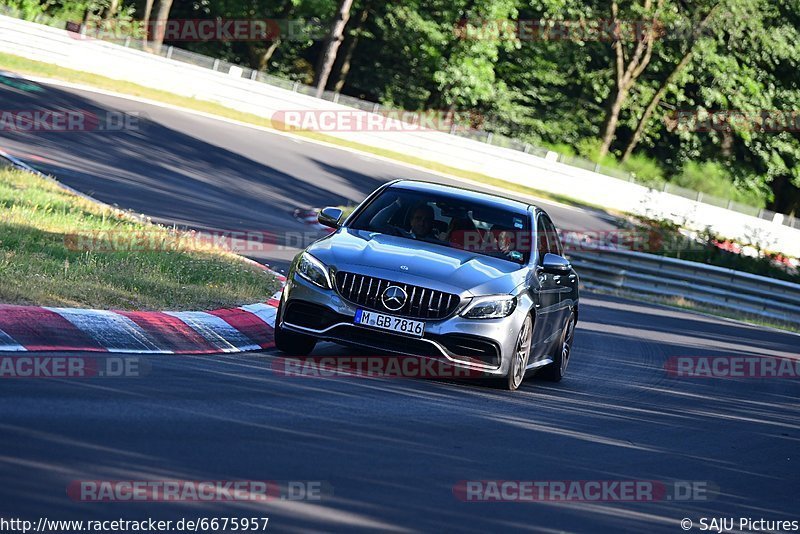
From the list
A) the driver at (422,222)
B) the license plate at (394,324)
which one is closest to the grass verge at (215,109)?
the driver at (422,222)

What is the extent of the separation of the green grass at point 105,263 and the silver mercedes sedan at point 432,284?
1.51 m

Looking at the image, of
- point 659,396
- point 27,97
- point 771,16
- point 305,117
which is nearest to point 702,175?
point 771,16

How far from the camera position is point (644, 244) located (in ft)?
91.5

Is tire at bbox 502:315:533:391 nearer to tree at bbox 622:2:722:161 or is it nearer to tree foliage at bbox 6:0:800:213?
tree foliage at bbox 6:0:800:213

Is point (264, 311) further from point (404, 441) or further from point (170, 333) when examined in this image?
point (404, 441)

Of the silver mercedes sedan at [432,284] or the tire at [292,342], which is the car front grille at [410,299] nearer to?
the silver mercedes sedan at [432,284]

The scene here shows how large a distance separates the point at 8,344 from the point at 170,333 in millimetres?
1699

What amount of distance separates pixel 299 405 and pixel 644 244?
68.7 feet

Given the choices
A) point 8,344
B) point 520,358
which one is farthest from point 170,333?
point 520,358

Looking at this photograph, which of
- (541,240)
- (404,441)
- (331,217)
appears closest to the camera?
(404,441)

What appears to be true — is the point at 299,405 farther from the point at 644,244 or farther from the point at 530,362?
the point at 644,244

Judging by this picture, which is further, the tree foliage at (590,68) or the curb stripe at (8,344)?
the tree foliage at (590,68)

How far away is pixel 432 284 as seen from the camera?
939cm

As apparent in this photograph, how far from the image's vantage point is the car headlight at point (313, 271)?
31.3 feet
